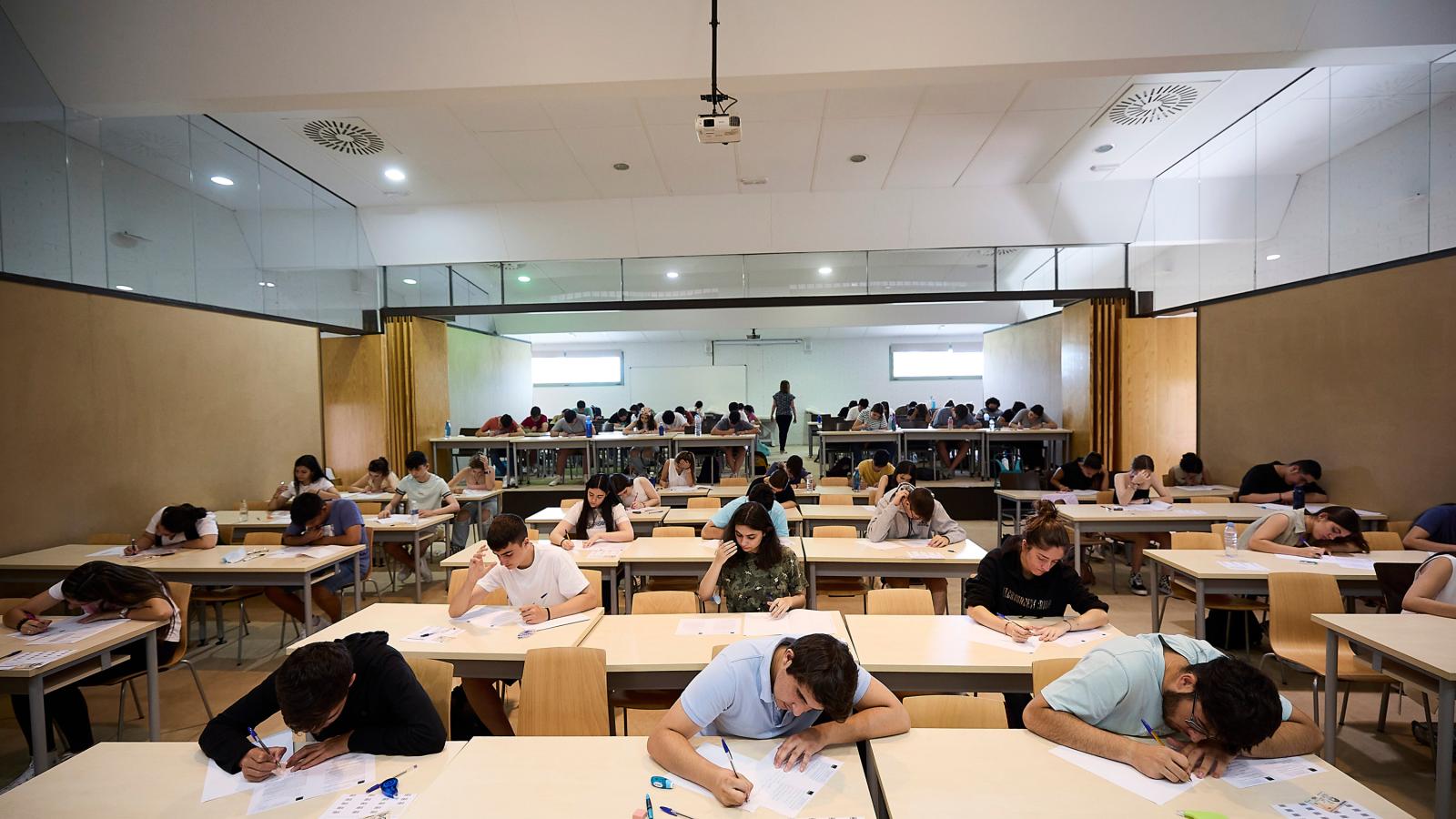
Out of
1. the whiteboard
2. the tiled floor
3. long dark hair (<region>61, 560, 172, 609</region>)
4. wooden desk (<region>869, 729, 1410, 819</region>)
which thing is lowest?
the tiled floor

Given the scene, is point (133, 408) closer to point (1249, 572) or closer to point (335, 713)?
point (335, 713)

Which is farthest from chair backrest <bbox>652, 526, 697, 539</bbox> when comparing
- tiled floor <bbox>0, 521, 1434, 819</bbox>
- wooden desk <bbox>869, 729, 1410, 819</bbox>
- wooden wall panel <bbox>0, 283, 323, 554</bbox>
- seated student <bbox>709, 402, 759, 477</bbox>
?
wooden wall panel <bbox>0, 283, 323, 554</bbox>

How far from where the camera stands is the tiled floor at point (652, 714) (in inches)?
121

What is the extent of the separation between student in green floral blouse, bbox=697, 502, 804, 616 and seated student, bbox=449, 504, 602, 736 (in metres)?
0.71

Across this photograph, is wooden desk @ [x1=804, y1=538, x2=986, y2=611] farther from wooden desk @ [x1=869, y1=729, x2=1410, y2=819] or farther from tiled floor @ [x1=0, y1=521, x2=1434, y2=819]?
wooden desk @ [x1=869, y1=729, x2=1410, y2=819]

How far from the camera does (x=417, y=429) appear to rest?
9492 millimetres

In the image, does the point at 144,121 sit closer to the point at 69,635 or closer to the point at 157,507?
the point at 157,507

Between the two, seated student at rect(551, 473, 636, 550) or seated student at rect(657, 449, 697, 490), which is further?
seated student at rect(657, 449, 697, 490)

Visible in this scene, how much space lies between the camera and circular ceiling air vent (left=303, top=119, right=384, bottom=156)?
6.35 m

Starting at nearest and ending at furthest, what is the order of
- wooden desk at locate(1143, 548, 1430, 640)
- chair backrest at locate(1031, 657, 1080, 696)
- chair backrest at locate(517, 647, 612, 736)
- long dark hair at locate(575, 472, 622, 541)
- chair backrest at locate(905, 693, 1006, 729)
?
chair backrest at locate(905, 693, 1006, 729), chair backrest at locate(1031, 657, 1080, 696), chair backrest at locate(517, 647, 612, 736), wooden desk at locate(1143, 548, 1430, 640), long dark hair at locate(575, 472, 622, 541)

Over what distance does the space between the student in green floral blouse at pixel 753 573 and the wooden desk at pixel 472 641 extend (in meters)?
0.73

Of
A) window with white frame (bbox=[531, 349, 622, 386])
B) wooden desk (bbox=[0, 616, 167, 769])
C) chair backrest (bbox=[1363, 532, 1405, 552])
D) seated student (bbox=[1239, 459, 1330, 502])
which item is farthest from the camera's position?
window with white frame (bbox=[531, 349, 622, 386])

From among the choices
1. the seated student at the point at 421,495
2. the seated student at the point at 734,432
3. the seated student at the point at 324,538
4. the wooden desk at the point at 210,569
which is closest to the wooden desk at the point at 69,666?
the wooden desk at the point at 210,569

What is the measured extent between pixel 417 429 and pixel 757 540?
7.76 meters
